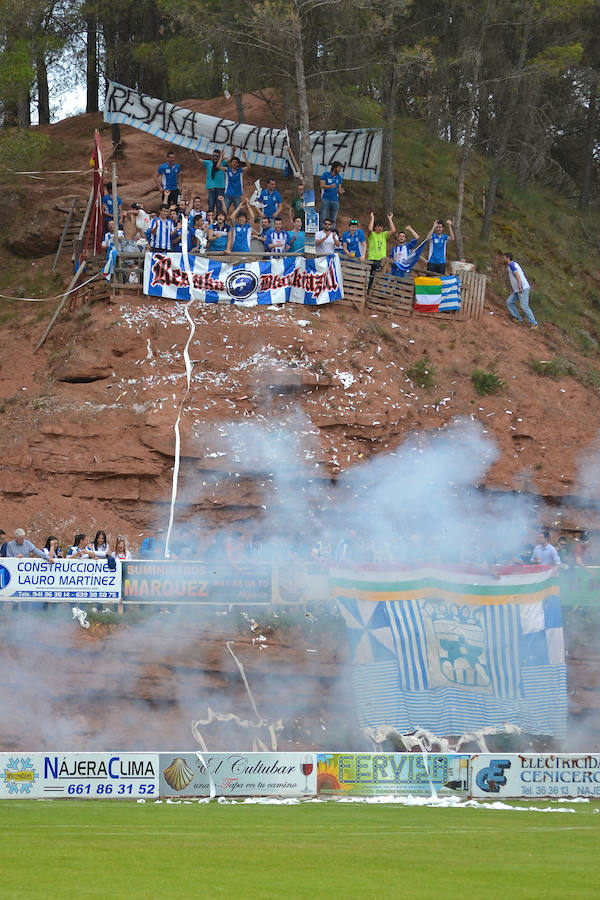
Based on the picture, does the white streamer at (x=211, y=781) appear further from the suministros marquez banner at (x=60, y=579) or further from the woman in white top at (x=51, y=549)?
the woman in white top at (x=51, y=549)

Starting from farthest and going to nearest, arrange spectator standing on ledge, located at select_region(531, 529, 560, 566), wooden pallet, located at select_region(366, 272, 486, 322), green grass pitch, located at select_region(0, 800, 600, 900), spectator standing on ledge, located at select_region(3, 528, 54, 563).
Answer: wooden pallet, located at select_region(366, 272, 486, 322) → spectator standing on ledge, located at select_region(531, 529, 560, 566) → spectator standing on ledge, located at select_region(3, 528, 54, 563) → green grass pitch, located at select_region(0, 800, 600, 900)

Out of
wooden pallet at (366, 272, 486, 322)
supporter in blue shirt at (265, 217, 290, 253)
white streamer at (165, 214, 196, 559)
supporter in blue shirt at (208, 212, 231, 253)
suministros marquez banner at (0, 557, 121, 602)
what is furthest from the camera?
wooden pallet at (366, 272, 486, 322)

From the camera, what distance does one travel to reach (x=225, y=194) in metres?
25.4

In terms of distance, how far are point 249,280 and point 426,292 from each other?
424 cm

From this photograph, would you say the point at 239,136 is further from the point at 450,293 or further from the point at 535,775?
the point at 535,775

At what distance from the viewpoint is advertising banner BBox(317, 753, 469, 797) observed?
15461mm

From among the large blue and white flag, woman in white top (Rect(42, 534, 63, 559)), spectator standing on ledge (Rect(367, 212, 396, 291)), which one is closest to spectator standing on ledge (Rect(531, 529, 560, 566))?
the large blue and white flag

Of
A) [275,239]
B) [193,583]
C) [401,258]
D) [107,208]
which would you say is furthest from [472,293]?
[193,583]

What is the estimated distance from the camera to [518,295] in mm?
26594

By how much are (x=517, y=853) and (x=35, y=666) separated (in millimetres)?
9870

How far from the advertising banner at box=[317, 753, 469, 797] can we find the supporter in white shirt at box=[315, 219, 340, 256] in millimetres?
11899

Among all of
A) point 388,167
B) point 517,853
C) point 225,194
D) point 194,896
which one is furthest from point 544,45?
point 194,896

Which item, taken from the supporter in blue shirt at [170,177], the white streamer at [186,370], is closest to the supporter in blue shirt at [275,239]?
the white streamer at [186,370]

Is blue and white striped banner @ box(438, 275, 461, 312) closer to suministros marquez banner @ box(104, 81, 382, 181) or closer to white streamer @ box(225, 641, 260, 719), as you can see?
suministros marquez banner @ box(104, 81, 382, 181)
